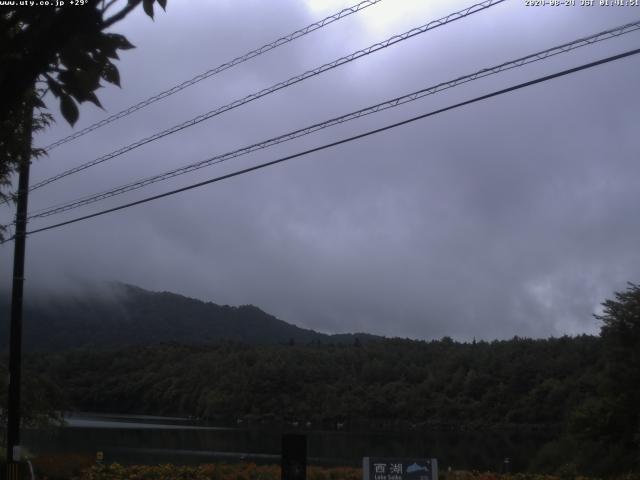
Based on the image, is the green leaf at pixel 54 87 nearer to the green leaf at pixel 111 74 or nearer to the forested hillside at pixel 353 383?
the green leaf at pixel 111 74

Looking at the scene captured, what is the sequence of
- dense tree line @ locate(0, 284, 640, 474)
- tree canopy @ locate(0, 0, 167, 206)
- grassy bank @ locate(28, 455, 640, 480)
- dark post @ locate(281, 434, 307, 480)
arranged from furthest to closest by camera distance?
dense tree line @ locate(0, 284, 640, 474) < grassy bank @ locate(28, 455, 640, 480) < dark post @ locate(281, 434, 307, 480) < tree canopy @ locate(0, 0, 167, 206)

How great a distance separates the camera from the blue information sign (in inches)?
546

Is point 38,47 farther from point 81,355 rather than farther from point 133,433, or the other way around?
point 81,355

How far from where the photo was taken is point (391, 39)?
39.3 feet

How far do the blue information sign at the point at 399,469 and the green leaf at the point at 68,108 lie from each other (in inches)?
425

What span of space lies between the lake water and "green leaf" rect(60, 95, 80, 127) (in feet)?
90.9

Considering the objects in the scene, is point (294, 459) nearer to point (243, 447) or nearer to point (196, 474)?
point (196, 474)

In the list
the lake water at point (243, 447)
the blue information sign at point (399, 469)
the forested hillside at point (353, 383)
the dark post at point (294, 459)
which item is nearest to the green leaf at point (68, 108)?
the dark post at point (294, 459)

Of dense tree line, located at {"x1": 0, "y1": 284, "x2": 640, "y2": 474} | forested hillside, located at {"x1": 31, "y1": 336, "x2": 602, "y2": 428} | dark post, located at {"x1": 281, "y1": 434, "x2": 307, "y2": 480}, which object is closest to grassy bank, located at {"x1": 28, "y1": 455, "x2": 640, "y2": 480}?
dark post, located at {"x1": 281, "y1": 434, "x2": 307, "y2": 480}

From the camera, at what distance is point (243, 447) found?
48438mm

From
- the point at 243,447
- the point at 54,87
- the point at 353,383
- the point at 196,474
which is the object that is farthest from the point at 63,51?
the point at 353,383

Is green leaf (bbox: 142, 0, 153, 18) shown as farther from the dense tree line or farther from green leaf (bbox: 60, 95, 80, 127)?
the dense tree line

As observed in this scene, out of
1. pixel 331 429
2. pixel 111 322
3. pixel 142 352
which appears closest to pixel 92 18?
pixel 331 429

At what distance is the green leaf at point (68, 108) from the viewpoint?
163 inches
